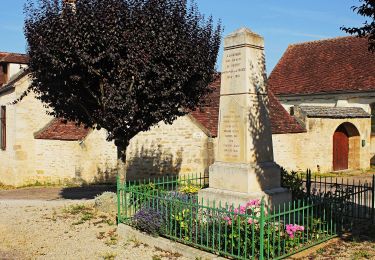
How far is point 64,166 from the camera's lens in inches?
645

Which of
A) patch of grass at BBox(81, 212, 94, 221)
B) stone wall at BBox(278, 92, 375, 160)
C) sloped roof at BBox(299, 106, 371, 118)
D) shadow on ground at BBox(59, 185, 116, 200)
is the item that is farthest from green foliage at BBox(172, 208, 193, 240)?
stone wall at BBox(278, 92, 375, 160)

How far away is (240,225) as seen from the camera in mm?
6105

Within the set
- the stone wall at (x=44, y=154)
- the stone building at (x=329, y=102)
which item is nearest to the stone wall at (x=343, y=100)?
the stone building at (x=329, y=102)

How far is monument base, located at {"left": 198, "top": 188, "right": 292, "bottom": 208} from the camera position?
709cm

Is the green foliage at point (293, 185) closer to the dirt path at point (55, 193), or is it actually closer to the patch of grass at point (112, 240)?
the patch of grass at point (112, 240)

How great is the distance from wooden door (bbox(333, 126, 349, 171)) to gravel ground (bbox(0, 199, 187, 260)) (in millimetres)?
13805

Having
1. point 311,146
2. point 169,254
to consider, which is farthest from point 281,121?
point 169,254

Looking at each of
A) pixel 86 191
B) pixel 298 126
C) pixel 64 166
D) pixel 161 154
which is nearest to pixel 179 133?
pixel 161 154

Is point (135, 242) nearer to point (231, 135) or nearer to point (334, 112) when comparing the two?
point (231, 135)

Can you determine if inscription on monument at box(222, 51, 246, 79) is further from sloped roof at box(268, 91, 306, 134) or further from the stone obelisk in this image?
sloped roof at box(268, 91, 306, 134)

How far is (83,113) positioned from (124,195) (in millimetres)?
3041

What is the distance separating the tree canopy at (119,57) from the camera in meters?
8.66

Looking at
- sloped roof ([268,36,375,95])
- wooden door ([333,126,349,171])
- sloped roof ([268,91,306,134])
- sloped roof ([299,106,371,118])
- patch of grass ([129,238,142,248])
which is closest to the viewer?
patch of grass ([129,238,142,248])

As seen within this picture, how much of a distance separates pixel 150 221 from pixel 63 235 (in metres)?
2.12
